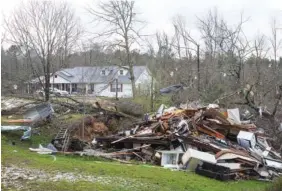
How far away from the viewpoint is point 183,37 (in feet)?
147

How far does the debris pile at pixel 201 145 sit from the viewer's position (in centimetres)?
1330

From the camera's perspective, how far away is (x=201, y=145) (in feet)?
48.1

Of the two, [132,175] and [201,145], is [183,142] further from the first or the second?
[132,175]

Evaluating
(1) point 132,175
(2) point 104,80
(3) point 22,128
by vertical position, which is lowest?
(1) point 132,175

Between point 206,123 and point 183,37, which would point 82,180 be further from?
point 183,37

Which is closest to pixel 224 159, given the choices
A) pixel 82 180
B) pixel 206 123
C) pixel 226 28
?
pixel 206 123

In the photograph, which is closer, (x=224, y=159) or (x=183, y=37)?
(x=224, y=159)

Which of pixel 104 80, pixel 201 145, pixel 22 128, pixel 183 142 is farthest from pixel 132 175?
pixel 104 80

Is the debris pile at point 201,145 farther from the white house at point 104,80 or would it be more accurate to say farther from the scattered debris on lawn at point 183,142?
the white house at point 104,80

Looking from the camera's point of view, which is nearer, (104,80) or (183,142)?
(183,142)

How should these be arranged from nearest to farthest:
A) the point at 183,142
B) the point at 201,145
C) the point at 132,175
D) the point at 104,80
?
1. the point at 132,175
2. the point at 201,145
3. the point at 183,142
4. the point at 104,80

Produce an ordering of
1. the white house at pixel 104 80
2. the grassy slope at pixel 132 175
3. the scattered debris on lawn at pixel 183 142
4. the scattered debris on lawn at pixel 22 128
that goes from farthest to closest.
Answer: the white house at pixel 104 80
the scattered debris on lawn at pixel 22 128
the scattered debris on lawn at pixel 183 142
the grassy slope at pixel 132 175

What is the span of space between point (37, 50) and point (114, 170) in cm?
1766

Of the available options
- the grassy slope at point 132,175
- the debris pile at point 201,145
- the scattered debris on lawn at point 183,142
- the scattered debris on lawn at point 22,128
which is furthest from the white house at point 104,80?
the grassy slope at point 132,175
